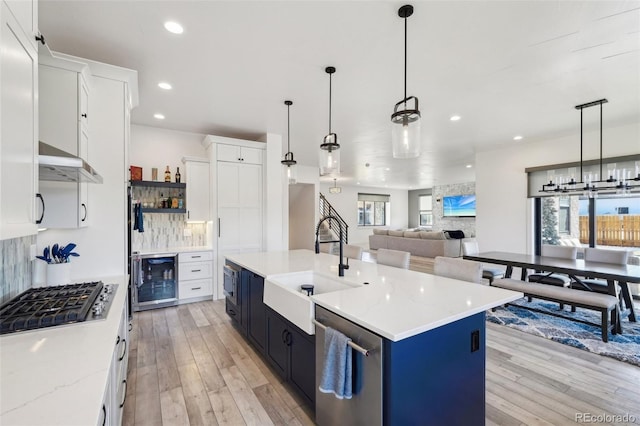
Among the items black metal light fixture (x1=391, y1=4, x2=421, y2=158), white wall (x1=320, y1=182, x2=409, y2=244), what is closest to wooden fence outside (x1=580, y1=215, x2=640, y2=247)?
black metal light fixture (x1=391, y1=4, x2=421, y2=158)

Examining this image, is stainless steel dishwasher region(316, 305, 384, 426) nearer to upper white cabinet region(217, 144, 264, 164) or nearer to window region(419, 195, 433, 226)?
upper white cabinet region(217, 144, 264, 164)

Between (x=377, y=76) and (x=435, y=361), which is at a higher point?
(x=377, y=76)

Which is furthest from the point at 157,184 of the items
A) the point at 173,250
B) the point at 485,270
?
the point at 485,270

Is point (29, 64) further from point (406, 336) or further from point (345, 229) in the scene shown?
point (345, 229)

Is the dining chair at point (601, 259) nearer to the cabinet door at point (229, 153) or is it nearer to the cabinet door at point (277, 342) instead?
the cabinet door at point (277, 342)

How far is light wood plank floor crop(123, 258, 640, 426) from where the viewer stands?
2061mm

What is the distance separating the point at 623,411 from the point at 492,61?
3032 millimetres

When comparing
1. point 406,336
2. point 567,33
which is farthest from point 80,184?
point 567,33

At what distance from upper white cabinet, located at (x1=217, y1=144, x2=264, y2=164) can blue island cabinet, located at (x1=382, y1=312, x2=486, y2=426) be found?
14.0 ft

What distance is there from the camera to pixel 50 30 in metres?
2.37

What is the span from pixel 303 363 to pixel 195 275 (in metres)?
3.16

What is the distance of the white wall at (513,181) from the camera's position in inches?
205

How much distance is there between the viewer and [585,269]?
349cm

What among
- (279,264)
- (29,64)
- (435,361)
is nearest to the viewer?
(29,64)
